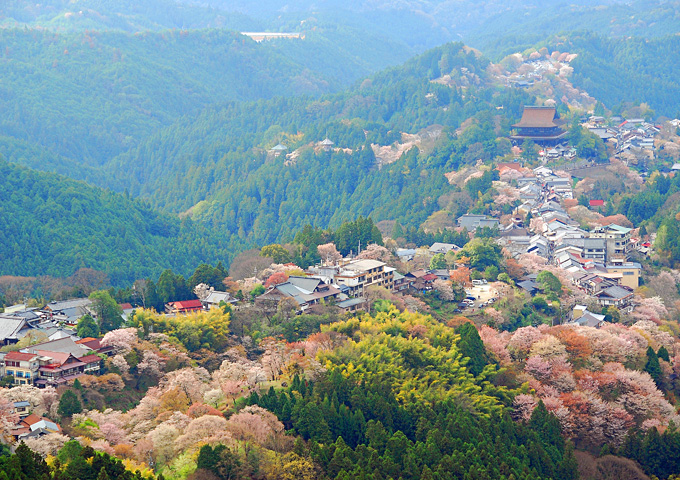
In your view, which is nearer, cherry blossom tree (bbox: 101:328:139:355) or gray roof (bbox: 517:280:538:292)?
cherry blossom tree (bbox: 101:328:139:355)

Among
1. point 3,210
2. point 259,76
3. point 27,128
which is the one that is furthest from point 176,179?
point 259,76

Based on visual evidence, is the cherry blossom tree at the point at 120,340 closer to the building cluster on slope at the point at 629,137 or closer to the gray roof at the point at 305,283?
the gray roof at the point at 305,283

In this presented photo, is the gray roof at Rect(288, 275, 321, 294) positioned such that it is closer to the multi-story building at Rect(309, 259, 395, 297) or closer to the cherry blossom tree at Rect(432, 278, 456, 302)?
the multi-story building at Rect(309, 259, 395, 297)

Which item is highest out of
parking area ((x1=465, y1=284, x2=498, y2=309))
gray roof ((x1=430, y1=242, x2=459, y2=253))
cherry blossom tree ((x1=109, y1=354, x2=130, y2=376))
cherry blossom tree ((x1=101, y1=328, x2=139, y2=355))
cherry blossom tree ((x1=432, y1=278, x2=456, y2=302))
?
cherry blossom tree ((x1=101, y1=328, x2=139, y2=355))

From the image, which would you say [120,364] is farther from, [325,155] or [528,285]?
[325,155]

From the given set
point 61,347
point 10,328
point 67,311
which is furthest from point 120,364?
point 67,311

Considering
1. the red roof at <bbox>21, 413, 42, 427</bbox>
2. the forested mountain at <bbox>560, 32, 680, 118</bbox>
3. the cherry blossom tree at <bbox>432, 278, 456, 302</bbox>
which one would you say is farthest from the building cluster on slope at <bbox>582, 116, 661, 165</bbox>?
the red roof at <bbox>21, 413, 42, 427</bbox>
